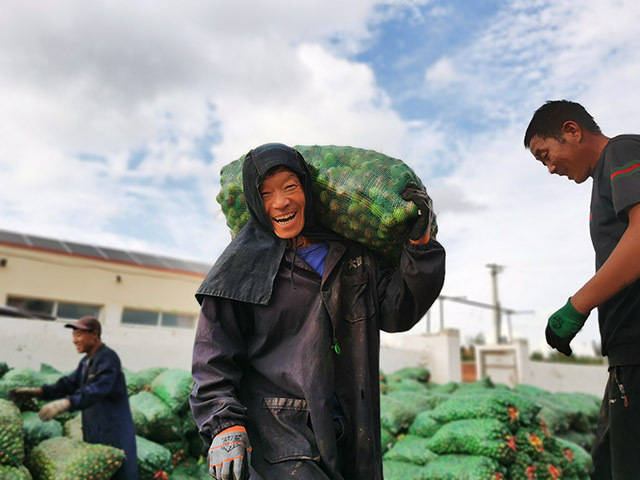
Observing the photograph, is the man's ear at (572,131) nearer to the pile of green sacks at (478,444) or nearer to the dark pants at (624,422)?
the dark pants at (624,422)

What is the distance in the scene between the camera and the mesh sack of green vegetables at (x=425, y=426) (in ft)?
15.1

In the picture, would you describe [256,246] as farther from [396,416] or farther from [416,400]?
[416,400]

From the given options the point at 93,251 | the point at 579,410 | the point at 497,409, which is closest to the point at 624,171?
the point at 497,409

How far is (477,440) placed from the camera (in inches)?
153

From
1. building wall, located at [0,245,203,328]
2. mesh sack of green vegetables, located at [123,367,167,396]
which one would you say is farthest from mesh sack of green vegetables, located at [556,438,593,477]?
building wall, located at [0,245,203,328]

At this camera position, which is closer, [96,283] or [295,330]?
[295,330]

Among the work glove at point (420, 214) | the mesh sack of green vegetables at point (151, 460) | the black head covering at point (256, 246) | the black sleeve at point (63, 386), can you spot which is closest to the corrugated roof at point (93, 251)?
the black sleeve at point (63, 386)

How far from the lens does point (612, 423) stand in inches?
70.2

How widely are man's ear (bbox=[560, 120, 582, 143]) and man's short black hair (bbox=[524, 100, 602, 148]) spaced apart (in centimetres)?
1

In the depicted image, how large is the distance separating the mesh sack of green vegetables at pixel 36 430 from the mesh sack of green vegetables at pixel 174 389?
85 cm

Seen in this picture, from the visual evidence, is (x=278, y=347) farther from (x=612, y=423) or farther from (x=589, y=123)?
(x=589, y=123)

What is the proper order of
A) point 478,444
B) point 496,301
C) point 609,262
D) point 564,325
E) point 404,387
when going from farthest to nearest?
point 496,301 < point 404,387 < point 478,444 < point 564,325 < point 609,262

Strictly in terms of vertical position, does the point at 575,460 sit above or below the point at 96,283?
below

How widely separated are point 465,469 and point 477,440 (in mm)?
248
